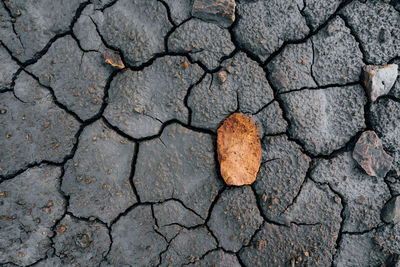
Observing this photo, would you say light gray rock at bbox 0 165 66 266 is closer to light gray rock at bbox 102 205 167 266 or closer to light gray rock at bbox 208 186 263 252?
light gray rock at bbox 102 205 167 266

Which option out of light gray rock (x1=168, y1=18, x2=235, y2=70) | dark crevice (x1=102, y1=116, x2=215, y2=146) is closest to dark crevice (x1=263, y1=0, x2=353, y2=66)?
light gray rock (x1=168, y1=18, x2=235, y2=70)

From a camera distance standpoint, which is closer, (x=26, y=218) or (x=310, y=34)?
(x=26, y=218)

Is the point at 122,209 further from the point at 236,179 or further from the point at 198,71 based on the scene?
the point at 198,71

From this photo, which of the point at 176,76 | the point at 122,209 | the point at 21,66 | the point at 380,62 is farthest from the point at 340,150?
the point at 21,66

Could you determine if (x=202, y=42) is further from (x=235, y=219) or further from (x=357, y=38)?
(x=235, y=219)

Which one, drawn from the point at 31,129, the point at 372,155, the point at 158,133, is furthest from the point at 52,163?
the point at 372,155

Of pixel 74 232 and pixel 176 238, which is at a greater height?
pixel 176 238
